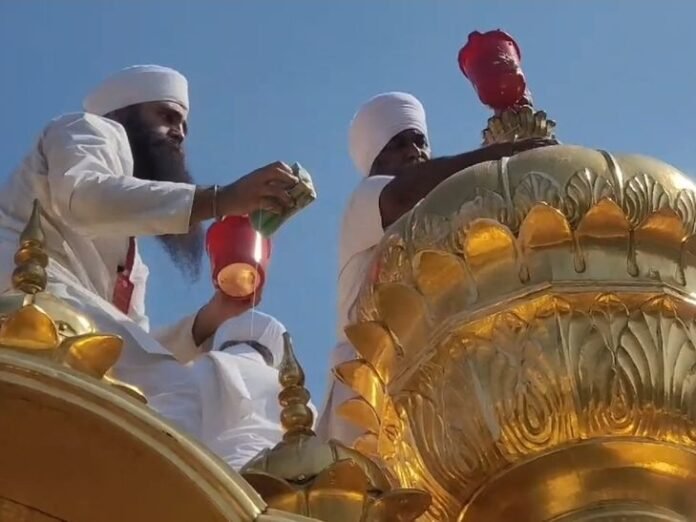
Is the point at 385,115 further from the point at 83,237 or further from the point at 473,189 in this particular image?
the point at 473,189

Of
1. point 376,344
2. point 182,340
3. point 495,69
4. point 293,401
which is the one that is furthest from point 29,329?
point 182,340

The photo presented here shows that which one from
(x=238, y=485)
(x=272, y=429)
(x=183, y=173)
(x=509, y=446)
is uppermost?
(x=183, y=173)

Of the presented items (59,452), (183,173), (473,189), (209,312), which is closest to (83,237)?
(209,312)

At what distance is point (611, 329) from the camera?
1.65 m

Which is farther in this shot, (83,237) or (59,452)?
(83,237)

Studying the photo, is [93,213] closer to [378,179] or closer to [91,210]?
[91,210]

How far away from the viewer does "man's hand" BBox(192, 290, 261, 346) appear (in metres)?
3.24

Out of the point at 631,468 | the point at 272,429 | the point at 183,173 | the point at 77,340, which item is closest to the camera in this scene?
the point at 77,340

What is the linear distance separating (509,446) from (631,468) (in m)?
0.11

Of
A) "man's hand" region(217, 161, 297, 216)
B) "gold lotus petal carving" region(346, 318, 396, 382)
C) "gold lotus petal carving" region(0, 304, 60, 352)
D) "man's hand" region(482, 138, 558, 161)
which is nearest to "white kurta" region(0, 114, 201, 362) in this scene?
"man's hand" region(217, 161, 297, 216)

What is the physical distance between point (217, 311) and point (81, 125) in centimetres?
40

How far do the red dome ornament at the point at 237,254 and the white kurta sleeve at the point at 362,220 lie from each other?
147 mm

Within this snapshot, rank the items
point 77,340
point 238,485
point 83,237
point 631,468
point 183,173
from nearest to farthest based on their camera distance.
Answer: point 238,485 < point 77,340 < point 631,468 < point 83,237 < point 183,173

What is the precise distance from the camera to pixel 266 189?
281cm
